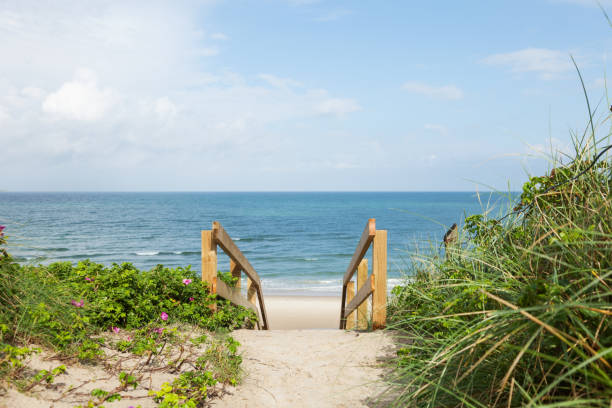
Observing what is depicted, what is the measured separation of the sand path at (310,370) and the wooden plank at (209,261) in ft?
2.23

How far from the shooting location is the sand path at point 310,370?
2.88 metres

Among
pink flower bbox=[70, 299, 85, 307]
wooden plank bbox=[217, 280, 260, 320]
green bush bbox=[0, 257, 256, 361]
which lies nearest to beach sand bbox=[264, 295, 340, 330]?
wooden plank bbox=[217, 280, 260, 320]

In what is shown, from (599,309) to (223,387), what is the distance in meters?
2.54

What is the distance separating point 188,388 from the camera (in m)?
2.68

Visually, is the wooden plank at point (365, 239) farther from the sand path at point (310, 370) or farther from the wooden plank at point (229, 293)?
the wooden plank at point (229, 293)

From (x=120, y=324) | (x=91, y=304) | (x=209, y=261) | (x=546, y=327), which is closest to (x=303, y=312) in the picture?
(x=209, y=261)

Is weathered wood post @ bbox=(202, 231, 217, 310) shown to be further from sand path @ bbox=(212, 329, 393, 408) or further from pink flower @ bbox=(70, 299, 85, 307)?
pink flower @ bbox=(70, 299, 85, 307)

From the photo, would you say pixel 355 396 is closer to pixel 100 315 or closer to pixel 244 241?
pixel 100 315

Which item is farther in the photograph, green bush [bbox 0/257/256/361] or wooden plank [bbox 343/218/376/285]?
wooden plank [bbox 343/218/376/285]

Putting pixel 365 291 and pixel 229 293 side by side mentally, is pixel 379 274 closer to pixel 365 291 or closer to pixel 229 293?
pixel 365 291

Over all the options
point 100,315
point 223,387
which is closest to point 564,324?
point 223,387

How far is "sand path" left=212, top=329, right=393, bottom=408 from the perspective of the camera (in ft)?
9.43

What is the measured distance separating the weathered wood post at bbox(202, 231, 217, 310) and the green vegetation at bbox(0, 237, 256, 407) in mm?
108

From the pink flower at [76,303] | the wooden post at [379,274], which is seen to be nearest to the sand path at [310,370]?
the wooden post at [379,274]
